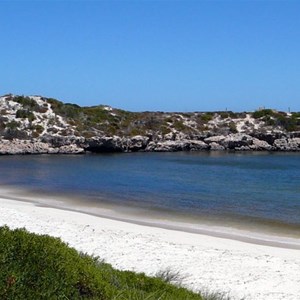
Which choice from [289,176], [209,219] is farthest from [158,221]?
[289,176]

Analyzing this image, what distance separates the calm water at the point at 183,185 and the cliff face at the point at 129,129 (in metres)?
18.5

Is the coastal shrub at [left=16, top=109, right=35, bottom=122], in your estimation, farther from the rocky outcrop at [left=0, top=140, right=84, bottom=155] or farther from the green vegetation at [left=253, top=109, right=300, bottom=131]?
the green vegetation at [left=253, top=109, right=300, bottom=131]

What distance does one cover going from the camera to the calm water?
2936cm

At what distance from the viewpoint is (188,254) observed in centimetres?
1727

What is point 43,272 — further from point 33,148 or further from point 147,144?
point 147,144

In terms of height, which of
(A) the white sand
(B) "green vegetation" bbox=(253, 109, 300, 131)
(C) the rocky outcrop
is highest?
(B) "green vegetation" bbox=(253, 109, 300, 131)

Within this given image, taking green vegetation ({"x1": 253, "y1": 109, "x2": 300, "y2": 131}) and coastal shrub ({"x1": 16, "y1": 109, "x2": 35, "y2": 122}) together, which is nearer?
coastal shrub ({"x1": 16, "y1": 109, "x2": 35, "y2": 122})

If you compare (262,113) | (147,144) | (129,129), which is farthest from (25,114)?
(262,113)

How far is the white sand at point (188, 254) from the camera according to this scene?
13.7m

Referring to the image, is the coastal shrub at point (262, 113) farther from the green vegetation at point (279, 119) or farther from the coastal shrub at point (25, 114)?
the coastal shrub at point (25, 114)

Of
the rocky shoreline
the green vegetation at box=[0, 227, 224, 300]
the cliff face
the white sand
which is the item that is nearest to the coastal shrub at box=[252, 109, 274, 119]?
the cliff face

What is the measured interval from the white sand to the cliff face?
64.3 metres

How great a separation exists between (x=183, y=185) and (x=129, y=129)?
57698 millimetres

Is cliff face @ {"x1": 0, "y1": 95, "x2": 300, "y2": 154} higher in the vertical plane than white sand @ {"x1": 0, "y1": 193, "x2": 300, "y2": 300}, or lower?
higher
